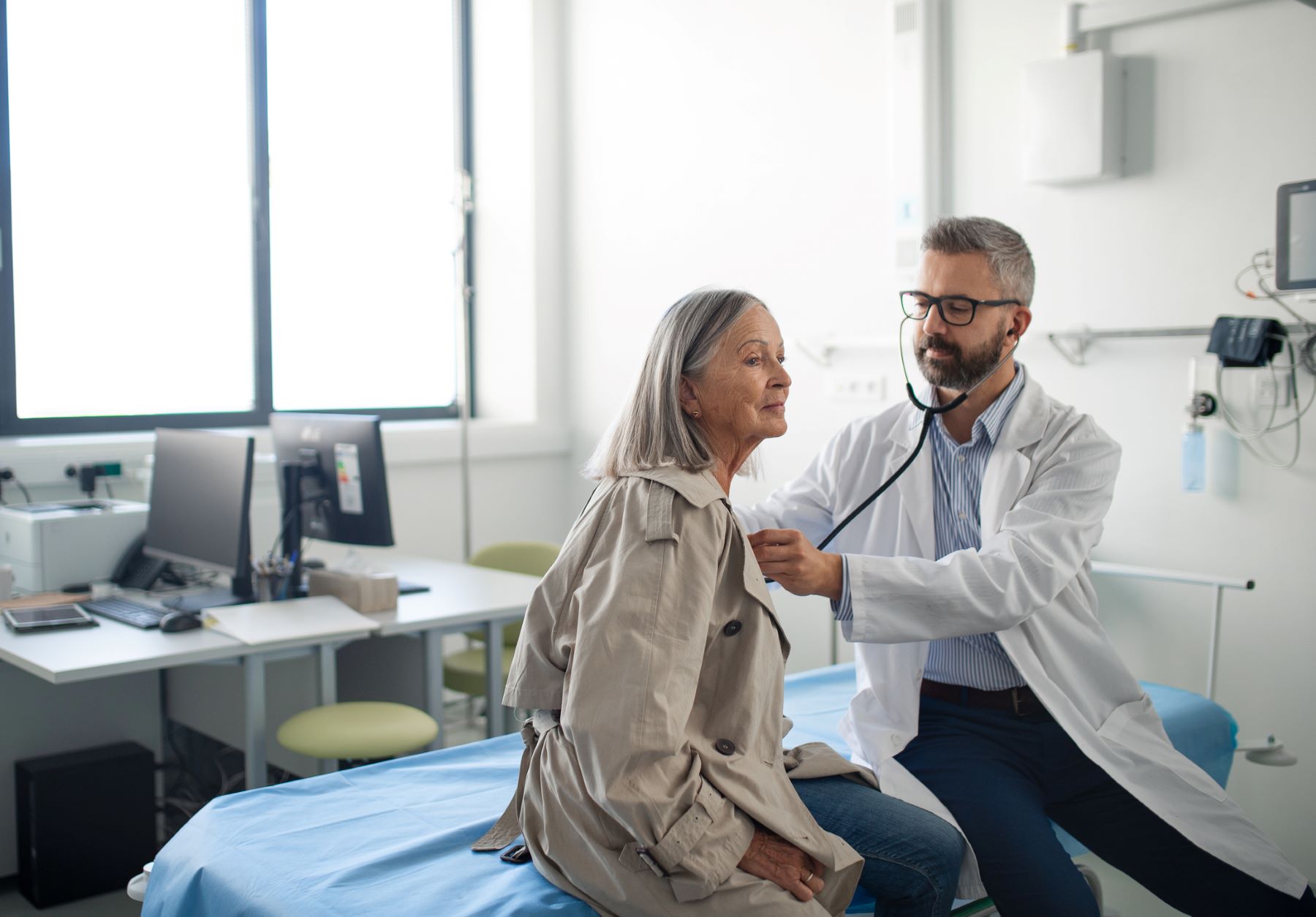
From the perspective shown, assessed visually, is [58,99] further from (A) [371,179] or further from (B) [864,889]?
(B) [864,889]

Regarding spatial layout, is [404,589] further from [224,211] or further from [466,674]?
[224,211]

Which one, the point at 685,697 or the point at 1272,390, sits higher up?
the point at 1272,390

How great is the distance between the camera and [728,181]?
407 cm

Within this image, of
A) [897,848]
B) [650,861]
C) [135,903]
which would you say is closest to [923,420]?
[897,848]

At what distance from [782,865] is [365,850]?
0.65 meters

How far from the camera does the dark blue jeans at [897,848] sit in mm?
1558

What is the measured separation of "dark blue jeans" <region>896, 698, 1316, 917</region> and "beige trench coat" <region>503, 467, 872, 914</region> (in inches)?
13.6

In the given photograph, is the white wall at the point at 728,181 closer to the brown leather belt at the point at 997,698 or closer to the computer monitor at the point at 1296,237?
the computer monitor at the point at 1296,237

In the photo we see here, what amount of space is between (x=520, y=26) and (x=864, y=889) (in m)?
3.99

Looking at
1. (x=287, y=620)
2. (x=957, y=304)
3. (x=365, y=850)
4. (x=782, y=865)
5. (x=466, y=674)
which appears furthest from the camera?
(x=466, y=674)

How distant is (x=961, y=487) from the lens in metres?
2.01

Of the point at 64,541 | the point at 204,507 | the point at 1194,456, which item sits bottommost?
the point at 64,541

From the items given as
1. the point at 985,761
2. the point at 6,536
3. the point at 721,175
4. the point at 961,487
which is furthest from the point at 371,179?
the point at 985,761

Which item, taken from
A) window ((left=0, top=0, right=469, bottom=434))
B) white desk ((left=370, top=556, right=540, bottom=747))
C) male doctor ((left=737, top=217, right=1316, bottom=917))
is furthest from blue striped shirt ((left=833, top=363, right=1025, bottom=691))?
window ((left=0, top=0, right=469, bottom=434))
